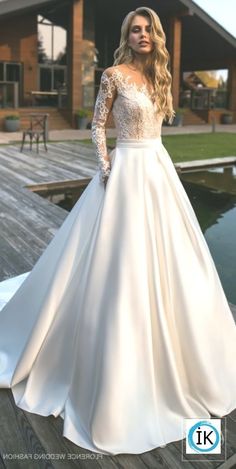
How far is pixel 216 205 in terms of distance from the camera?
8.26 m

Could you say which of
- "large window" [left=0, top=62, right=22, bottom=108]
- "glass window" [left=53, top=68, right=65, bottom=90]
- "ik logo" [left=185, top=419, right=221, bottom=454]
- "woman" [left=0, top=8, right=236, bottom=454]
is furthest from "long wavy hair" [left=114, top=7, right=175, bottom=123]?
"glass window" [left=53, top=68, right=65, bottom=90]

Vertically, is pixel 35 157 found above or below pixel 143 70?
below

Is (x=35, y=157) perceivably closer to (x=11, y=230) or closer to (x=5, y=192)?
(x=5, y=192)

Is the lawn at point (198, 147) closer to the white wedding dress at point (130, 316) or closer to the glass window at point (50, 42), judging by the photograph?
the white wedding dress at point (130, 316)

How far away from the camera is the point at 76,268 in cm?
238

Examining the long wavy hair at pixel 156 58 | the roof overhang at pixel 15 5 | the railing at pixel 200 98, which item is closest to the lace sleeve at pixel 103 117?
the long wavy hair at pixel 156 58

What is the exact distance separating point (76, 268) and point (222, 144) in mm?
15434

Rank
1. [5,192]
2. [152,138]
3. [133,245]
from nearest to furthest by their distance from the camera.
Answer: [133,245] → [152,138] → [5,192]

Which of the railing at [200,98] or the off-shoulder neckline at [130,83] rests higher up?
the railing at [200,98]

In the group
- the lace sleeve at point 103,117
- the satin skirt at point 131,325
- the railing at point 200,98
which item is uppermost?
the railing at point 200,98

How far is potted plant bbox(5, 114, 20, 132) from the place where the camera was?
62.2ft

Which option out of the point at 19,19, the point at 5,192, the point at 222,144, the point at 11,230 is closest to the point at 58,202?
the point at 5,192

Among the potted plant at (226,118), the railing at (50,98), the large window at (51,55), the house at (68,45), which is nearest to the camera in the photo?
the house at (68,45)

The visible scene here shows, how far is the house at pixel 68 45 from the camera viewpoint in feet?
71.5
